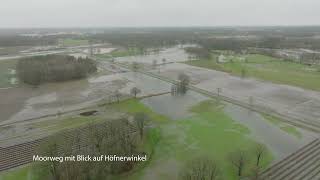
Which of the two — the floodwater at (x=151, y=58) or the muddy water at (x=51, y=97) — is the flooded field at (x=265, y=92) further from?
the floodwater at (x=151, y=58)

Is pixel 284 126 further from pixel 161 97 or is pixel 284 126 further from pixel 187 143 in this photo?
pixel 161 97

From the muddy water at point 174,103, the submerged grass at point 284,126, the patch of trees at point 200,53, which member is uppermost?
the patch of trees at point 200,53

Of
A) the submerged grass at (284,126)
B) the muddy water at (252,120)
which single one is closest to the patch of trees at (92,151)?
the muddy water at (252,120)

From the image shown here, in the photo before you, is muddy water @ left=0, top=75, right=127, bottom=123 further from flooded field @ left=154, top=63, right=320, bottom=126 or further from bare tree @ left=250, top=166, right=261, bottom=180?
bare tree @ left=250, top=166, right=261, bottom=180

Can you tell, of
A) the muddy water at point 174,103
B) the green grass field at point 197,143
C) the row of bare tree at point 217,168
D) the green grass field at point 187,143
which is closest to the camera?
the row of bare tree at point 217,168

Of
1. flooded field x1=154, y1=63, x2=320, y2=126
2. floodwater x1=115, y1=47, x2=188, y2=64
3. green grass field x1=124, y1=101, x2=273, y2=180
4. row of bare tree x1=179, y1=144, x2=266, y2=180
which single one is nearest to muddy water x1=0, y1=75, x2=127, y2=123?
green grass field x1=124, y1=101, x2=273, y2=180

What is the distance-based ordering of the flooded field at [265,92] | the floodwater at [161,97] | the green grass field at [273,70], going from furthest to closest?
the green grass field at [273,70], the flooded field at [265,92], the floodwater at [161,97]

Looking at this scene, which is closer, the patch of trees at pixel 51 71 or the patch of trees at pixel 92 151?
the patch of trees at pixel 92 151

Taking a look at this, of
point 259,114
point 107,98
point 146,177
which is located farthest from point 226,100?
point 146,177
